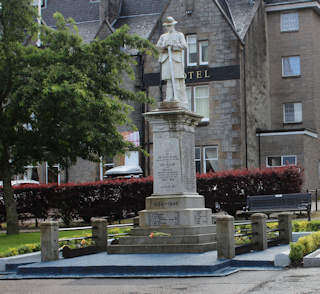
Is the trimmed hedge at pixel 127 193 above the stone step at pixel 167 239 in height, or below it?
above

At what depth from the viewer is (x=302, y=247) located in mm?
14320

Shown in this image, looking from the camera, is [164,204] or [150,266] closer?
[150,266]

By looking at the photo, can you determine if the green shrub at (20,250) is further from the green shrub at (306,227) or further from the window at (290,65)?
the window at (290,65)

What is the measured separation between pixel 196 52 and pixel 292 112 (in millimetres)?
9120

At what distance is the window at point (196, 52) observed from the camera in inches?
1529

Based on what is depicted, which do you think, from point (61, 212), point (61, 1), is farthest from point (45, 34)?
point (61, 1)

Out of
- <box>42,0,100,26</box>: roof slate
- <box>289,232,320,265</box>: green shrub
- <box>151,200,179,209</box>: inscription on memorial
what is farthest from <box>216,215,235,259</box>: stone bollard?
<box>42,0,100,26</box>: roof slate

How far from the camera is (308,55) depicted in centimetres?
4369

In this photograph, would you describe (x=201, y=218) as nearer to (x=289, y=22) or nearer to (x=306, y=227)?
(x=306, y=227)

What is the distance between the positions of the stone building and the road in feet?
80.9

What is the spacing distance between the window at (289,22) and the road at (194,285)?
3257 cm

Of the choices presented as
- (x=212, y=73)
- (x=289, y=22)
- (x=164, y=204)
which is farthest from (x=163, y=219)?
(x=289, y=22)

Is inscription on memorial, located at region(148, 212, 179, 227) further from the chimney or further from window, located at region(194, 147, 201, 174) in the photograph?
the chimney

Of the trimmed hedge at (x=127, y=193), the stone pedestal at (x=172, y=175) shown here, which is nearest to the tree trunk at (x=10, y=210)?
the trimmed hedge at (x=127, y=193)
